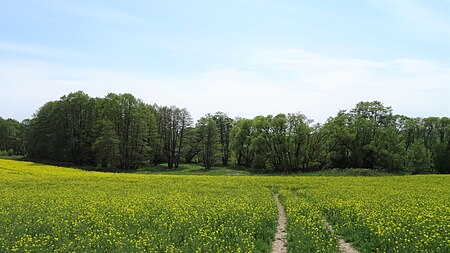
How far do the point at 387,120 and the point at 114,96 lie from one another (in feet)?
190

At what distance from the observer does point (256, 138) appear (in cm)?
7825

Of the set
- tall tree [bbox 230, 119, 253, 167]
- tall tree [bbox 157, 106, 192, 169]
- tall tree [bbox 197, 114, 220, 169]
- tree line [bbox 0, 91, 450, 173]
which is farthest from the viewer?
tall tree [bbox 157, 106, 192, 169]

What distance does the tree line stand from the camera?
2896 inches

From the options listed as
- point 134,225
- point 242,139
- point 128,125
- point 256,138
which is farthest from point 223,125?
point 134,225

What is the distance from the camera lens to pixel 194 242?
44.8 ft

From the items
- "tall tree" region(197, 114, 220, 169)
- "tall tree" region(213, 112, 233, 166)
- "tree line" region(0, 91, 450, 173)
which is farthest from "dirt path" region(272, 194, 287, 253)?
"tall tree" region(213, 112, 233, 166)

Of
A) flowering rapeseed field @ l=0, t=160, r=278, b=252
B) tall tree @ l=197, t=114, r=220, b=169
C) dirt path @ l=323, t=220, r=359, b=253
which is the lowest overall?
dirt path @ l=323, t=220, r=359, b=253

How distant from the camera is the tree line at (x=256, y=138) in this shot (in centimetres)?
7356

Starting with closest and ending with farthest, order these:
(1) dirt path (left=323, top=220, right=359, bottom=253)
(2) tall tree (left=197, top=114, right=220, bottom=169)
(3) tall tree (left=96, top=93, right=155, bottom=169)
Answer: (1) dirt path (left=323, top=220, right=359, bottom=253), (3) tall tree (left=96, top=93, right=155, bottom=169), (2) tall tree (left=197, top=114, right=220, bottom=169)

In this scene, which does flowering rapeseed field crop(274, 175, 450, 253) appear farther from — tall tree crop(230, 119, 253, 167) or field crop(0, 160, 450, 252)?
tall tree crop(230, 119, 253, 167)

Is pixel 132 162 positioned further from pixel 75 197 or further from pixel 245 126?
pixel 75 197

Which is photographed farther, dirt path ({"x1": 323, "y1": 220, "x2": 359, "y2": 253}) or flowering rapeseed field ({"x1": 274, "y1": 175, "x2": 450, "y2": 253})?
dirt path ({"x1": 323, "y1": 220, "x2": 359, "y2": 253})

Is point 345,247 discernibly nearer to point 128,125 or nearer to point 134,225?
point 134,225

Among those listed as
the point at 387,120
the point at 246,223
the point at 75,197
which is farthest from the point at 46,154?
the point at 246,223
